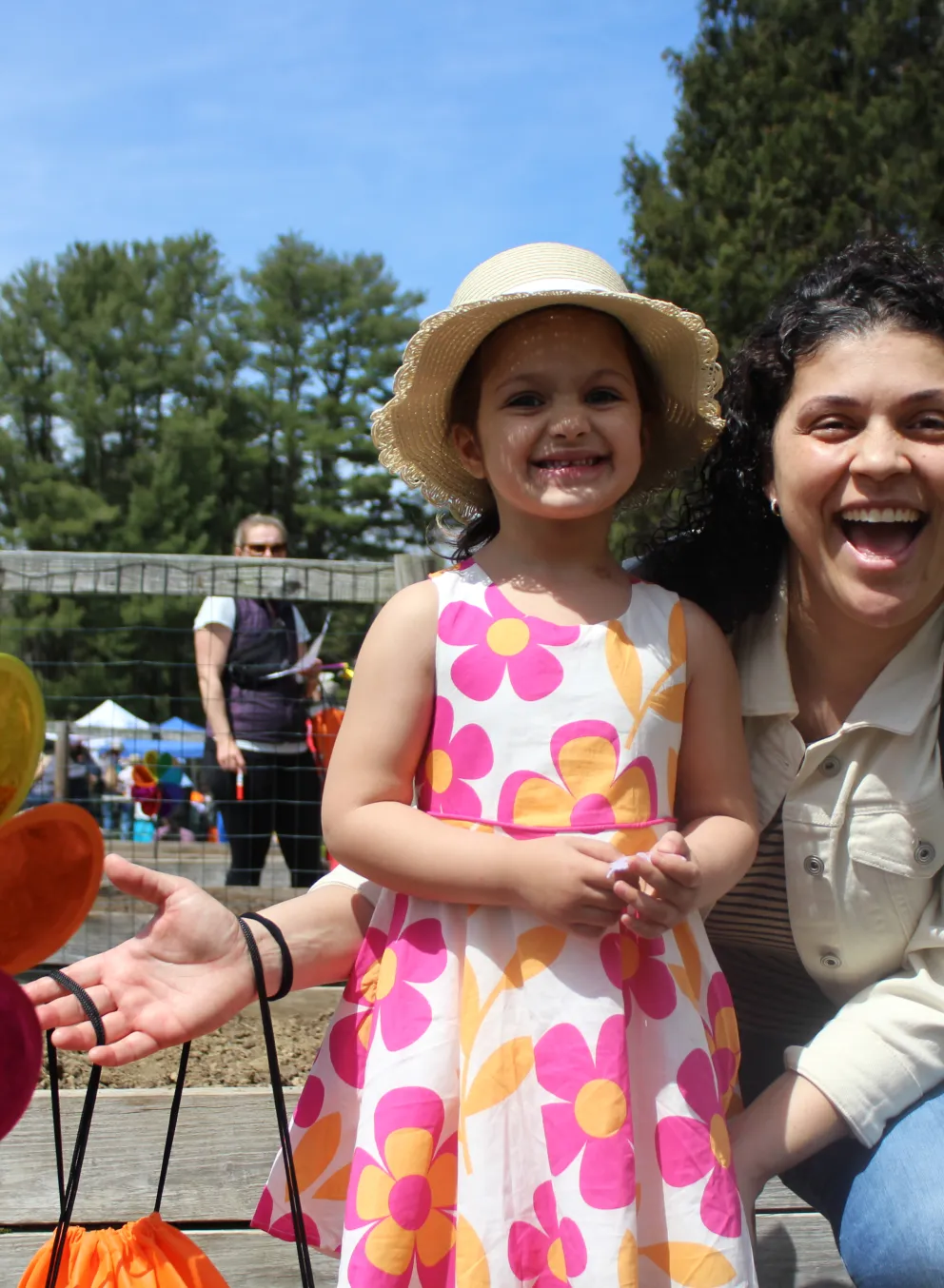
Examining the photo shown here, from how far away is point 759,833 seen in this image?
1715 millimetres

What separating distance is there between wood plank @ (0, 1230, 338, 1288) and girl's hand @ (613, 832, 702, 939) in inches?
33.0

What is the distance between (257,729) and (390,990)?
10.9 feet

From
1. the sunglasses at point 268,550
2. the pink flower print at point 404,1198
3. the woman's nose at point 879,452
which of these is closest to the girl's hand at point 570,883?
the pink flower print at point 404,1198

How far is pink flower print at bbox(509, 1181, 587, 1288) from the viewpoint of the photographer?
4.31ft

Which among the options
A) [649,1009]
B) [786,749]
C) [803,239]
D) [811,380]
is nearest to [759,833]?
[786,749]

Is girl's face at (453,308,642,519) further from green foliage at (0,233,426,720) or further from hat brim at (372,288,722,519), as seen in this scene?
green foliage at (0,233,426,720)

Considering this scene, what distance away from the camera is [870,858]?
5.39ft

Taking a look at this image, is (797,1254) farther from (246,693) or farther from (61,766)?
(61,766)

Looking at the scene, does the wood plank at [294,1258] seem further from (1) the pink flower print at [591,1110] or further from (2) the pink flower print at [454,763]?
(2) the pink flower print at [454,763]

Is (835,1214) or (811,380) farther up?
(811,380)

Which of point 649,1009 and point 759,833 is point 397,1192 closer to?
point 649,1009

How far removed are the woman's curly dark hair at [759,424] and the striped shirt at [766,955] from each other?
0.35 metres

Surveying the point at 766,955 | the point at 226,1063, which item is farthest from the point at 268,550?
the point at 766,955

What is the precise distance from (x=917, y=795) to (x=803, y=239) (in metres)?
15.3
